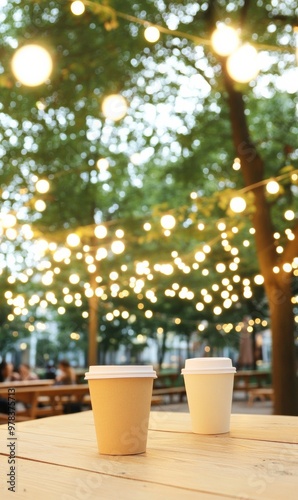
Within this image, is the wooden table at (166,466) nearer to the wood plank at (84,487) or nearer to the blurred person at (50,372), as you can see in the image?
the wood plank at (84,487)

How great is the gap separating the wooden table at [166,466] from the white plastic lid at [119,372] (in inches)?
7.3

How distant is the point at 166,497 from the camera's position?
0.94 meters

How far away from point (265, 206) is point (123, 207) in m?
7.80

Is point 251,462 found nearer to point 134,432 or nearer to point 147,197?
point 134,432

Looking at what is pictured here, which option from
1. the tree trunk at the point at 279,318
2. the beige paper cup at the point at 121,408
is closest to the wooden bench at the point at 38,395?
the tree trunk at the point at 279,318

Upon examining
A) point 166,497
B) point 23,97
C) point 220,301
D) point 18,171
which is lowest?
point 166,497

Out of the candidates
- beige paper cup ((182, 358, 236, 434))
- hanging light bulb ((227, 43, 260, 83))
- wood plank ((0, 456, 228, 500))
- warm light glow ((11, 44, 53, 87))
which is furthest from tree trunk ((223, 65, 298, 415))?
wood plank ((0, 456, 228, 500))

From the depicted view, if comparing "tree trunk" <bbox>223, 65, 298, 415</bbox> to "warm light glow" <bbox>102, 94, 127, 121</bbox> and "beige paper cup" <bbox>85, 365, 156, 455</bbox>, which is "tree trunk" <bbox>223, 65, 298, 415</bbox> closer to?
"warm light glow" <bbox>102, 94, 127, 121</bbox>

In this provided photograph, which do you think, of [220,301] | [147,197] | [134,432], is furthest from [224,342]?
[134,432]

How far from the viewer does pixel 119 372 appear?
1338mm

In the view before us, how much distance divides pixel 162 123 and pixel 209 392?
10.4 meters

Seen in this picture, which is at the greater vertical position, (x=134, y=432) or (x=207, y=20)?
(x=207, y=20)

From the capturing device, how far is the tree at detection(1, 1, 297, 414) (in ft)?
23.8

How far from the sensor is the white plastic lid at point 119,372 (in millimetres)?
1337
